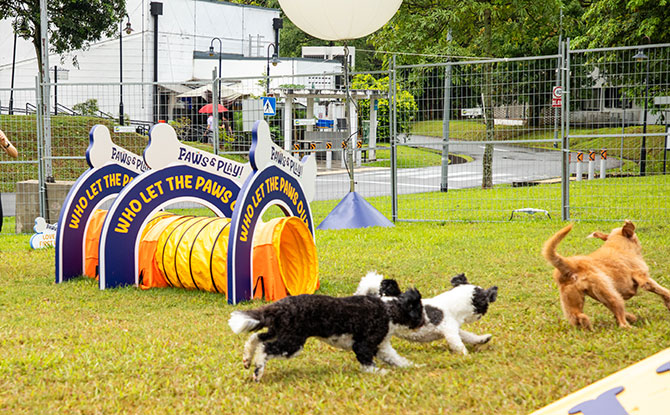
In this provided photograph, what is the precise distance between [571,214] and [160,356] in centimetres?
847

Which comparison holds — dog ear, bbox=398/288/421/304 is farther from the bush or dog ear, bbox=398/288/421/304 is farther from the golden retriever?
the bush

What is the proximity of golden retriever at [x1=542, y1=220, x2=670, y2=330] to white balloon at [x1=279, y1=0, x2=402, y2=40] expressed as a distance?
5.31m

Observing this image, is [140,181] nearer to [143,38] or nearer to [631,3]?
[631,3]

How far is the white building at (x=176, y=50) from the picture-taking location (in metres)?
35.3

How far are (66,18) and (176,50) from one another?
12.9 metres

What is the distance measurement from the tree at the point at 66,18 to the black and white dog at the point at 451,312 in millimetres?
23082

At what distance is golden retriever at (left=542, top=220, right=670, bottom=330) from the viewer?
4723mm

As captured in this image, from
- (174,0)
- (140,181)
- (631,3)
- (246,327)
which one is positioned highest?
(174,0)

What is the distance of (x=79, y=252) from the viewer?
7.97 meters

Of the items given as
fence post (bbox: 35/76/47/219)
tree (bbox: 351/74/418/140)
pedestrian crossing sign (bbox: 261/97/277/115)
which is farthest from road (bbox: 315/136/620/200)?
fence post (bbox: 35/76/47/219)

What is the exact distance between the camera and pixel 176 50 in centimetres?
3791

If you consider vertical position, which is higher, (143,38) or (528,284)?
(143,38)

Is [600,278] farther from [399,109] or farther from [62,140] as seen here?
[62,140]

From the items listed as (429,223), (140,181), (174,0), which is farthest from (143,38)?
(140,181)
